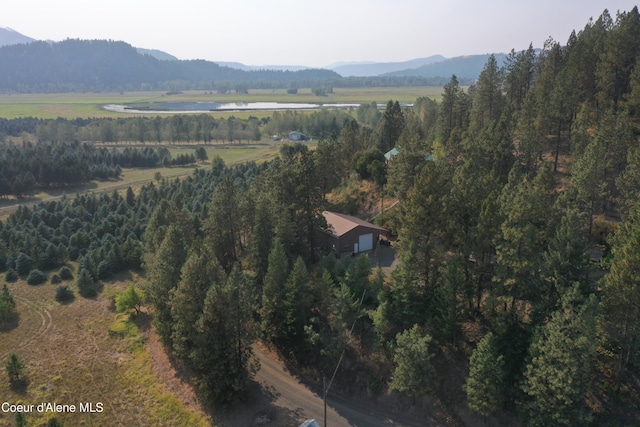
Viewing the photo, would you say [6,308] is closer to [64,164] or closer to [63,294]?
[63,294]

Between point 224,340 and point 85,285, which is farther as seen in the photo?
point 85,285

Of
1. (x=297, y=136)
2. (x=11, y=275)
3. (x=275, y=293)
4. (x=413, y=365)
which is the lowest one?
(x=11, y=275)

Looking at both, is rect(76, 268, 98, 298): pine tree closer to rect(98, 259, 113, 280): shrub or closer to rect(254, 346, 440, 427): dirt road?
rect(98, 259, 113, 280): shrub

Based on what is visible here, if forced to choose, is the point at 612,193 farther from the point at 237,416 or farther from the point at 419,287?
the point at 237,416

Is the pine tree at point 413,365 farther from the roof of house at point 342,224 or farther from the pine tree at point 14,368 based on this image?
the pine tree at point 14,368

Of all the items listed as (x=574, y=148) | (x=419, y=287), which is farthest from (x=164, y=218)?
(x=574, y=148)

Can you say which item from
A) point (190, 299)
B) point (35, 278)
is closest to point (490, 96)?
point (190, 299)
